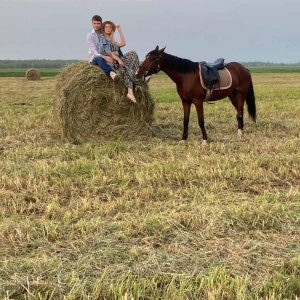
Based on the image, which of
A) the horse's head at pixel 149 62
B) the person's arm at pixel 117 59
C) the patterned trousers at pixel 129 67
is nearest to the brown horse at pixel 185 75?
the horse's head at pixel 149 62

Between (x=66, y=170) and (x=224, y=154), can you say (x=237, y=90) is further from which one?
(x=66, y=170)

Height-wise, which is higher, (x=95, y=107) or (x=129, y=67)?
(x=129, y=67)

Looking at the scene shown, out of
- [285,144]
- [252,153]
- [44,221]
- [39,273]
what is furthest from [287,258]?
[285,144]

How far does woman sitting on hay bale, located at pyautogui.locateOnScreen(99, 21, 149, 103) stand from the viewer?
8.20 m

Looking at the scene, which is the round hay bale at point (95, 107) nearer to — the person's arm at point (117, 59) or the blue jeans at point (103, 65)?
the blue jeans at point (103, 65)

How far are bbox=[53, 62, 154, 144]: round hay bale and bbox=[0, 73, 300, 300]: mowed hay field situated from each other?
22.4 inches

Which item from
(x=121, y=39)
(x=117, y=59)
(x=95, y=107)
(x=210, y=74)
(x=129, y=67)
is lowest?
(x=95, y=107)

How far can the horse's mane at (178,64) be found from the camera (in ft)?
27.0

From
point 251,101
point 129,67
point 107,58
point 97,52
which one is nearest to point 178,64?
point 129,67

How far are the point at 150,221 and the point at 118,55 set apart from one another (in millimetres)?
5291

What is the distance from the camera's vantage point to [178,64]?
8273 mm

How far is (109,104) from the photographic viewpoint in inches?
337

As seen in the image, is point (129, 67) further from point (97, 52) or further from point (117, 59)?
point (97, 52)

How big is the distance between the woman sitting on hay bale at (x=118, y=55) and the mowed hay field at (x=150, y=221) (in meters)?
1.43
